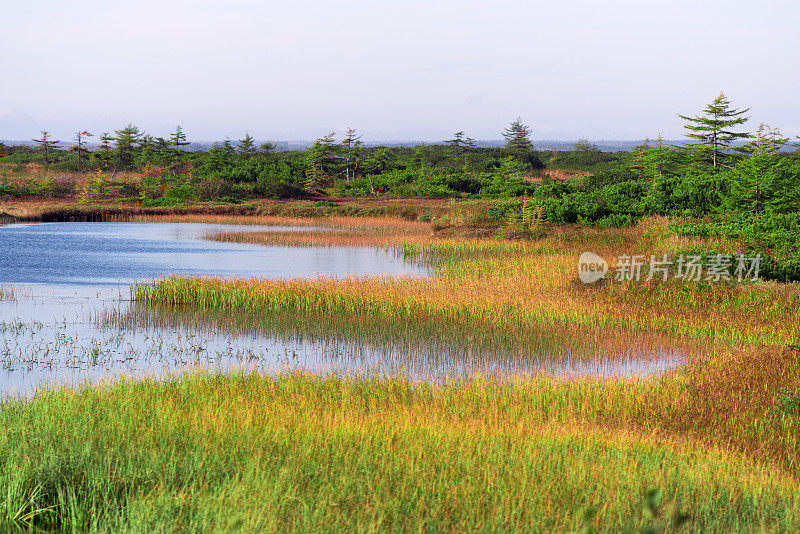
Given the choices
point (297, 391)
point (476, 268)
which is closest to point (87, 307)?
point (297, 391)

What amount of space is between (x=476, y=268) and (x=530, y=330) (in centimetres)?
859

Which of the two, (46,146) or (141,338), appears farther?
(46,146)

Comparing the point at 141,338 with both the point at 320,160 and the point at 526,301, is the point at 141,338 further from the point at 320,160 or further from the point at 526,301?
the point at 320,160

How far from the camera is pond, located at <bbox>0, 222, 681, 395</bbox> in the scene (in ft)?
40.0

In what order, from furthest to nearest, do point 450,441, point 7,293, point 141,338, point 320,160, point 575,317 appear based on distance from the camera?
point 320,160 → point 7,293 → point 575,317 → point 141,338 → point 450,441

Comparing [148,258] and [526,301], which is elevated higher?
[526,301]

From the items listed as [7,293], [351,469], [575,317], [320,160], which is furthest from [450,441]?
[320,160]
